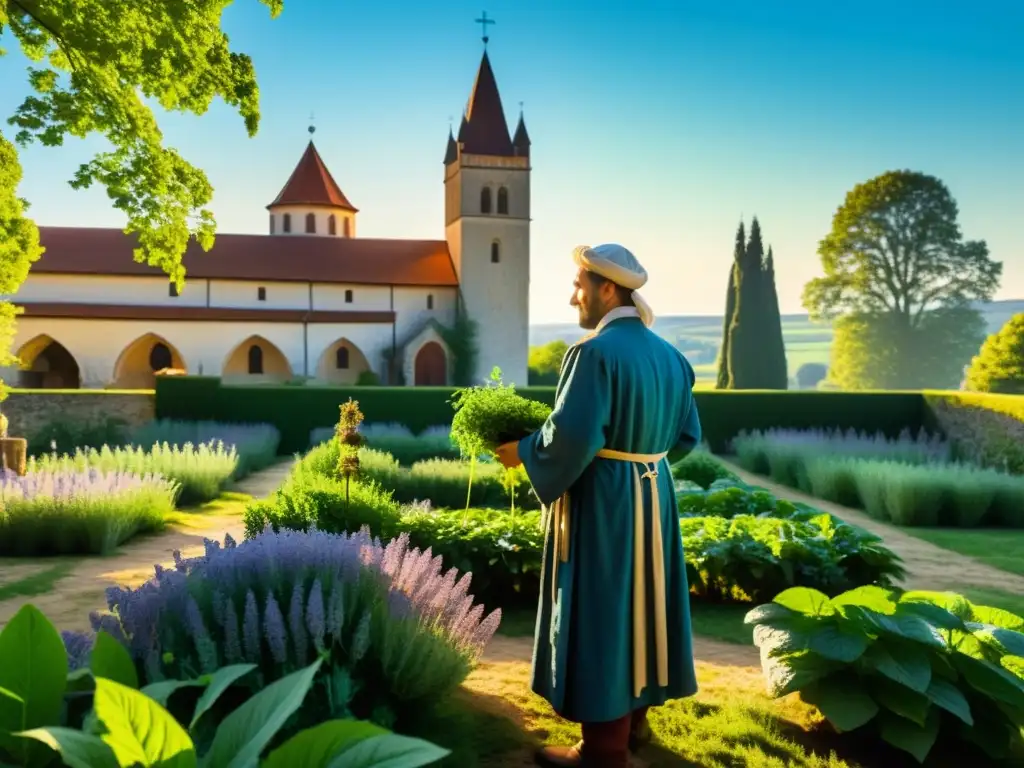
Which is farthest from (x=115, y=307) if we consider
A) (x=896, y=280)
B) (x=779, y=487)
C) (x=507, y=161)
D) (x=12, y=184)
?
(x=896, y=280)

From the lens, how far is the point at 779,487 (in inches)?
578

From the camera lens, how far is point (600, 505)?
3.45m

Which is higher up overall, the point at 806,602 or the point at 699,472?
the point at 806,602

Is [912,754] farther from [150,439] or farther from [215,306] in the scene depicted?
[215,306]

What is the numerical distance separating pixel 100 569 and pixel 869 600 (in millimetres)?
6408

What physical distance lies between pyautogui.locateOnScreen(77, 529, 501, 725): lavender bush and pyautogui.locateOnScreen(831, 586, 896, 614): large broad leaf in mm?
1560

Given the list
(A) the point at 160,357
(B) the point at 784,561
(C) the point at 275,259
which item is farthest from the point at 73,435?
(C) the point at 275,259

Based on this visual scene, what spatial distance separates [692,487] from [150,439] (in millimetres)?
11142

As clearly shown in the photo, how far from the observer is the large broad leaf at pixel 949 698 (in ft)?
11.5

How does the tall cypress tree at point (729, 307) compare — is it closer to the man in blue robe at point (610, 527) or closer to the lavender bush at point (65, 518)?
the lavender bush at point (65, 518)

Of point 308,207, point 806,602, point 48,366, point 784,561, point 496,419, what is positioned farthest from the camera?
point 308,207

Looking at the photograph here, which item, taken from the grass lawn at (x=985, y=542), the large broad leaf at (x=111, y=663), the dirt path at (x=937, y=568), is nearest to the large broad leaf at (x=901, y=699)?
the large broad leaf at (x=111, y=663)

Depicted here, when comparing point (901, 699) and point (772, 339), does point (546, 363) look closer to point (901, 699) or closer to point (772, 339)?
point (772, 339)

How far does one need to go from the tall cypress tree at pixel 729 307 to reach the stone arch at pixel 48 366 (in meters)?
26.7
